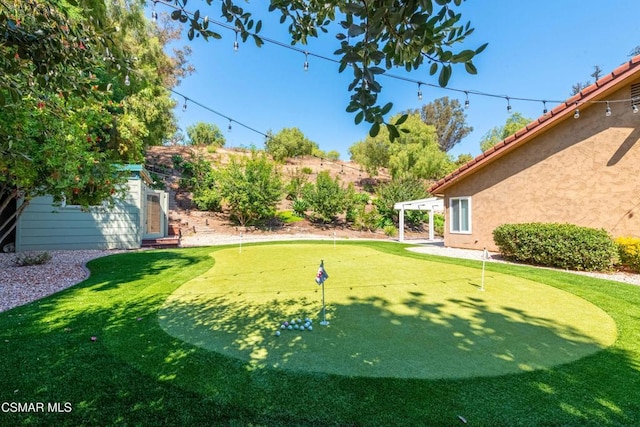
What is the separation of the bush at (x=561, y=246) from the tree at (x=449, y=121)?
36.3m

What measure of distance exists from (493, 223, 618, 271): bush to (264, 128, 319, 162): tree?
89.3 feet

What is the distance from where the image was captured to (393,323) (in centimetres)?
385

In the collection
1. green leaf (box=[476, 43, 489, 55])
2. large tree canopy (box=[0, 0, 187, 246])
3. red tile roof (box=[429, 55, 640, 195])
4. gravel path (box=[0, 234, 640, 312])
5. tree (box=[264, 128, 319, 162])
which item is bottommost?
gravel path (box=[0, 234, 640, 312])

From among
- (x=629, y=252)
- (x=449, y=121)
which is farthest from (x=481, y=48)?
(x=449, y=121)

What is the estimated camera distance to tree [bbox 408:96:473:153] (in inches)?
1652

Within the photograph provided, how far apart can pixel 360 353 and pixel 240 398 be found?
127cm

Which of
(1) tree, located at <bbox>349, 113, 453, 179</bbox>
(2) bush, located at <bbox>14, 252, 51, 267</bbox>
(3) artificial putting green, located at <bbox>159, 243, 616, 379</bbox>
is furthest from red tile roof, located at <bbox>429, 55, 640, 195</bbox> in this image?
(2) bush, located at <bbox>14, 252, 51, 267</bbox>

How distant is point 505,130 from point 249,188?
3051cm

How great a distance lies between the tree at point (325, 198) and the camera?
23.0m

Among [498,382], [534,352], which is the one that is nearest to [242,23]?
[498,382]

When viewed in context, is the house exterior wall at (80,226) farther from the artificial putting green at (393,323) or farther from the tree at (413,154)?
the tree at (413,154)

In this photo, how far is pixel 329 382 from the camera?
2.47 metres

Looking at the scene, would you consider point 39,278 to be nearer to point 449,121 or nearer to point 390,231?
point 390,231

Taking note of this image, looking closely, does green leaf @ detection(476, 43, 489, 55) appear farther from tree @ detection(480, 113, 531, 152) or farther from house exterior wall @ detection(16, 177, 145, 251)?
tree @ detection(480, 113, 531, 152)
